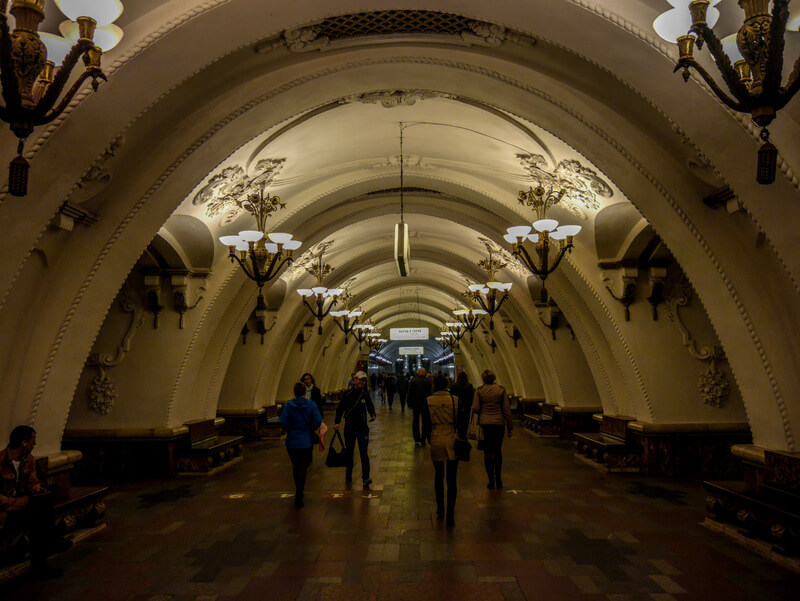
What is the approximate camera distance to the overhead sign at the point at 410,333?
30.7 m

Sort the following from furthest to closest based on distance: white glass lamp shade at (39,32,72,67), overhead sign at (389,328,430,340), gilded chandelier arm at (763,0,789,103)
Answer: overhead sign at (389,328,430,340) < white glass lamp shade at (39,32,72,67) < gilded chandelier arm at (763,0,789,103)

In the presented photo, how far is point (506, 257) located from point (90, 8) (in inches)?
392

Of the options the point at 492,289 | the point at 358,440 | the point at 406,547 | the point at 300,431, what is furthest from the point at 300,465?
the point at 492,289

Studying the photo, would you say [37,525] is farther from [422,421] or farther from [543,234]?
[422,421]

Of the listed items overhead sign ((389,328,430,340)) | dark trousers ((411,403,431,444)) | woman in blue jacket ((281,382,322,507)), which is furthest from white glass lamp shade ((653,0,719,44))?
overhead sign ((389,328,430,340))

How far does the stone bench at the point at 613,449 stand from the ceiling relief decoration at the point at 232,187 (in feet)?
19.6

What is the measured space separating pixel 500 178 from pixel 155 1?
5622 millimetres

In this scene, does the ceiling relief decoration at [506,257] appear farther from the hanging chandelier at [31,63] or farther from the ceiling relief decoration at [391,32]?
the hanging chandelier at [31,63]

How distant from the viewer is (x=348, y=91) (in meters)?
5.31

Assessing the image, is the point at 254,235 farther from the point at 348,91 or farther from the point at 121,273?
the point at 348,91

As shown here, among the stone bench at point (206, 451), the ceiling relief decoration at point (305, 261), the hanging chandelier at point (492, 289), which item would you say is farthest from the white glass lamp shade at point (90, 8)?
the ceiling relief decoration at point (305, 261)

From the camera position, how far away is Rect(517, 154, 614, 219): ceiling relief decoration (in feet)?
22.1

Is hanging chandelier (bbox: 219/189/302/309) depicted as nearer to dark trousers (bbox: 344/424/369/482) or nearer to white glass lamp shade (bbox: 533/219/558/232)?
dark trousers (bbox: 344/424/369/482)

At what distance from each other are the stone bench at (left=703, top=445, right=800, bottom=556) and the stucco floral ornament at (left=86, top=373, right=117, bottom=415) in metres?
7.25
